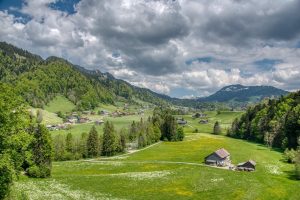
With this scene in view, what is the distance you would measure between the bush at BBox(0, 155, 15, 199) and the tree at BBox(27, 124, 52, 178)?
39.2 meters

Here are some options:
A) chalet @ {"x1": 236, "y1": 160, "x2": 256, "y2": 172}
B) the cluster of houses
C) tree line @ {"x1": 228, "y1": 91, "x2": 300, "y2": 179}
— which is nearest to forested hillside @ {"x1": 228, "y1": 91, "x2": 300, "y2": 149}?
tree line @ {"x1": 228, "y1": 91, "x2": 300, "y2": 179}

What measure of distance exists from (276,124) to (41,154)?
4400 inches

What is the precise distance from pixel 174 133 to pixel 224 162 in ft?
246

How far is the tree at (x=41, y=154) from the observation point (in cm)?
Result: 7825

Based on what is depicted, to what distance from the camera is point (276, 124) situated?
517ft

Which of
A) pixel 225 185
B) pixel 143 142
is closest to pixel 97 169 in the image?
pixel 225 185

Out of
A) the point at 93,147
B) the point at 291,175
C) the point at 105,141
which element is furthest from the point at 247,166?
the point at 93,147

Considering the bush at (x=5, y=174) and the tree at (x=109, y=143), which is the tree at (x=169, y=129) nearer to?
the tree at (x=109, y=143)

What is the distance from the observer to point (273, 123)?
15888 cm

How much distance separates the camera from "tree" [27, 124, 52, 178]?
78.2 metres

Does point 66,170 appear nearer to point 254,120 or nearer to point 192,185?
point 192,185

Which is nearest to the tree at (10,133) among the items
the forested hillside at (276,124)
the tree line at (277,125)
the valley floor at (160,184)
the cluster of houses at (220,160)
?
the valley floor at (160,184)

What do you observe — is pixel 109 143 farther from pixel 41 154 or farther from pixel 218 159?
pixel 41 154

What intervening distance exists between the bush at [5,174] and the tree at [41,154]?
3919 centimetres
